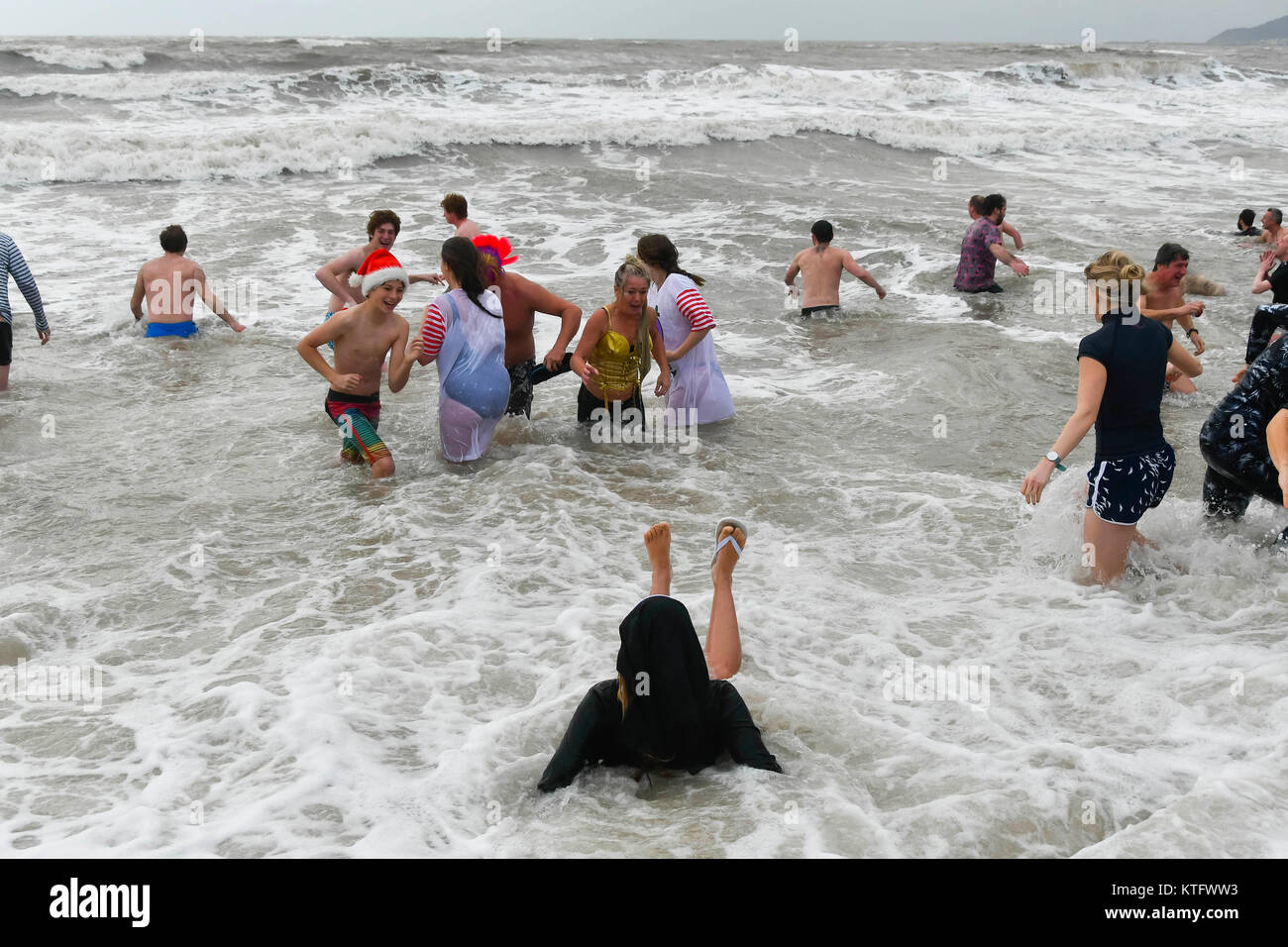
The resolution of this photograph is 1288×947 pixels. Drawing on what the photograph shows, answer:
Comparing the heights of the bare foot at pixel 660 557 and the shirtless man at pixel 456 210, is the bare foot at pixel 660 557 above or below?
below

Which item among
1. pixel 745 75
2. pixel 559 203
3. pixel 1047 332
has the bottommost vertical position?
pixel 1047 332

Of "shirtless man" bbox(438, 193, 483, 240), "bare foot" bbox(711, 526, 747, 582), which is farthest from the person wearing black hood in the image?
"shirtless man" bbox(438, 193, 483, 240)

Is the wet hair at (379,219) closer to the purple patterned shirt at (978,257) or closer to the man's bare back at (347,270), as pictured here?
the man's bare back at (347,270)

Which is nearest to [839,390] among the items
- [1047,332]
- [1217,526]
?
[1047,332]

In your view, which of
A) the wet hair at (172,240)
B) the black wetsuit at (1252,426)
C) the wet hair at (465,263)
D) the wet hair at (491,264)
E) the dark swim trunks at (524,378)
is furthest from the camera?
the wet hair at (172,240)

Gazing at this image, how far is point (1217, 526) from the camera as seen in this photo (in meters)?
5.36

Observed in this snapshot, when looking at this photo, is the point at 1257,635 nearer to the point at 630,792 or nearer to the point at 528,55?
the point at 630,792

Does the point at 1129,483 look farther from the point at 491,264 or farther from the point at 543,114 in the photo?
the point at 543,114

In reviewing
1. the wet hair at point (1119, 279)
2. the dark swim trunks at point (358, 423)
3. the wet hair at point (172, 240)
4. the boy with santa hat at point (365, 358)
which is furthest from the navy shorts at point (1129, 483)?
the wet hair at point (172, 240)

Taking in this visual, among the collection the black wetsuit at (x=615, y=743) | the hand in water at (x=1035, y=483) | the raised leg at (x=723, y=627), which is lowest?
the black wetsuit at (x=615, y=743)

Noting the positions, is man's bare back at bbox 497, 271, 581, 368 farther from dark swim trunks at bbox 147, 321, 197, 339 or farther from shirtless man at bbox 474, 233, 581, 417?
dark swim trunks at bbox 147, 321, 197, 339

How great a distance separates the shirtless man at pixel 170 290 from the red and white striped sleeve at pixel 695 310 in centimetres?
489

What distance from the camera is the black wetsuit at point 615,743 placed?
3.67 metres
